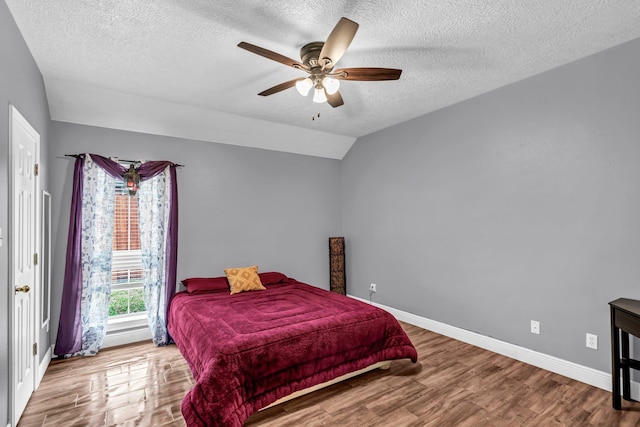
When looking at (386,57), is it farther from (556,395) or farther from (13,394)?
(13,394)

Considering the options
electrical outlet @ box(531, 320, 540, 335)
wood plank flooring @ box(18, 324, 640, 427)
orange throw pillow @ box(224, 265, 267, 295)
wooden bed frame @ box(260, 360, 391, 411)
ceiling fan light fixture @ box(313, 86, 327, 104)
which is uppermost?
ceiling fan light fixture @ box(313, 86, 327, 104)

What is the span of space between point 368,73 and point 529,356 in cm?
305

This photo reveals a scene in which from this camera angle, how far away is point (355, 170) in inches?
209

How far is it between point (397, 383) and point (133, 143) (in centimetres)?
386

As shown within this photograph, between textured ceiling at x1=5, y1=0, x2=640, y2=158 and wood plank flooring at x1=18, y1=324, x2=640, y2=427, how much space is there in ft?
8.81

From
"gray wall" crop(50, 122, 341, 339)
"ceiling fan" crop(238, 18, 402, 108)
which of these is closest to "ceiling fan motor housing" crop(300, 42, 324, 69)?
"ceiling fan" crop(238, 18, 402, 108)

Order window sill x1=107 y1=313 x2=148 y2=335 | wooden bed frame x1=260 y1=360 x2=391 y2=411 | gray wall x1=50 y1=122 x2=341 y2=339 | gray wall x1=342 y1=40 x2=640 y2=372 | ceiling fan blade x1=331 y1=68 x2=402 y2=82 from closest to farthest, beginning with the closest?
ceiling fan blade x1=331 y1=68 x2=402 y2=82, wooden bed frame x1=260 y1=360 x2=391 y2=411, gray wall x1=342 y1=40 x2=640 y2=372, gray wall x1=50 y1=122 x2=341 y2=339, window sill x1=107 y1=313 x2=148 y2=335

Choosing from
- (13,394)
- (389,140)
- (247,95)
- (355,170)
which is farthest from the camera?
(355,170)

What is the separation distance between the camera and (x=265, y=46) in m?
2.49

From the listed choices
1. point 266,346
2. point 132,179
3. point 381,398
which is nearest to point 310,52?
point 266,346

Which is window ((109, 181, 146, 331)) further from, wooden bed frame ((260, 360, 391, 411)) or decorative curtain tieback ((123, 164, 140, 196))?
wooden bed frame ((260, 360, 391, 411))

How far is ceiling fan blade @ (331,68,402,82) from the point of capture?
2.27m

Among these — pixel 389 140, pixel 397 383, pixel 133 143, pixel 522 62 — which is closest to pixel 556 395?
pixel 397 383

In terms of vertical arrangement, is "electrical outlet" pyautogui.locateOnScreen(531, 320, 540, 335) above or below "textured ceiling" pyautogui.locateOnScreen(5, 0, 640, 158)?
below
